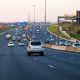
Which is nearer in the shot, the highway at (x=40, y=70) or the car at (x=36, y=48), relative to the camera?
the highway at (x=40, y=70)

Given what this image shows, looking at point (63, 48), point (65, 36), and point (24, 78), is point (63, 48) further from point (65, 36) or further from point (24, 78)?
point (65, 36)

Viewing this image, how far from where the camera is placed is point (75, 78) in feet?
64.1

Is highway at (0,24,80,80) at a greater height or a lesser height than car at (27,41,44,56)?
greater

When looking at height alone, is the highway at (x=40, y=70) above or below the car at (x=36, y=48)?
above

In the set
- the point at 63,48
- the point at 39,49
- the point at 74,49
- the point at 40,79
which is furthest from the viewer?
the point at 63,48

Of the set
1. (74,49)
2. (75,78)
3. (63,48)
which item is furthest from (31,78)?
(63,48)

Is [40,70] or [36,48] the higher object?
[40,70]

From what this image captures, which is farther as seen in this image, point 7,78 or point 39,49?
point 39,49

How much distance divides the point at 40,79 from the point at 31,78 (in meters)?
0.68

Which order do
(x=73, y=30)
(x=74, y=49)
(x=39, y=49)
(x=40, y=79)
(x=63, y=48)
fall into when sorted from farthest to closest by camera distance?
(x=73, y=30)
(x=63, y=48)
(x=74, y=49)
(x=39, y=49)
(x=40, y=79)

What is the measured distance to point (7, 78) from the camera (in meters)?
→ 19.7

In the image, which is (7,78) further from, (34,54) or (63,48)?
(63,48)

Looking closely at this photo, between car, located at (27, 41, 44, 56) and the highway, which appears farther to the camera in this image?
car, located at (27, 41, 44, 56)

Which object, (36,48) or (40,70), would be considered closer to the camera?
(40,70)
